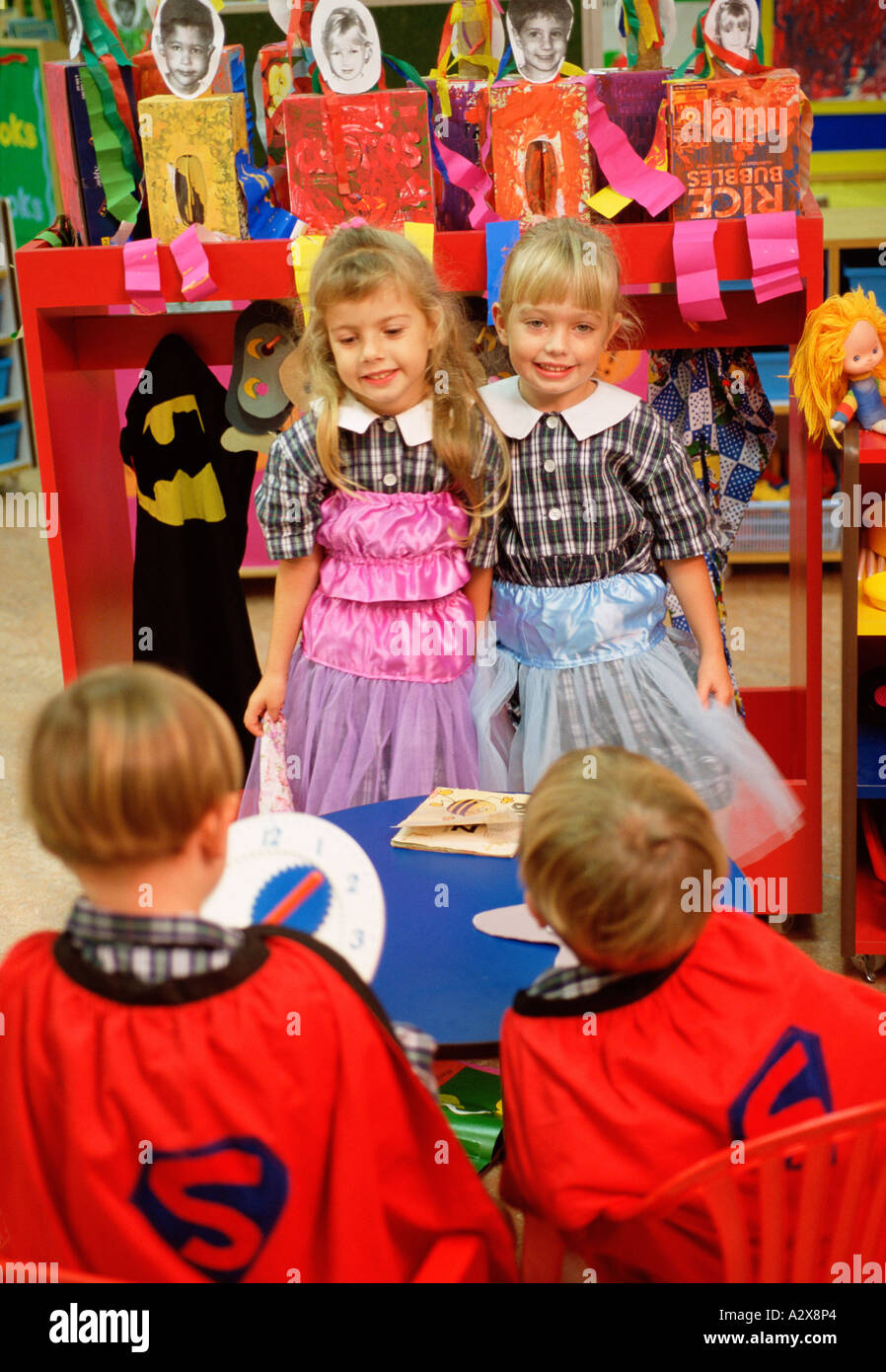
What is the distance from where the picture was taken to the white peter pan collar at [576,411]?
7.16ft

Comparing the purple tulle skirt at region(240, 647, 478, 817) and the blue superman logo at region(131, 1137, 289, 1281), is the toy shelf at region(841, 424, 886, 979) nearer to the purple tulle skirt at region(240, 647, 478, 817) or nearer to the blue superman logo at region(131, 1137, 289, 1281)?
the purple tulle skirt at region(240, 647, 478, 817)

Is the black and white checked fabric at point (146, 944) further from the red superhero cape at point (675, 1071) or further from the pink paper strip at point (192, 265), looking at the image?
the pink paper strip at point (192, 265)

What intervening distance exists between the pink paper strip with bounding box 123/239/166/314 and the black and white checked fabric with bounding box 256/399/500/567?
0.40 metres

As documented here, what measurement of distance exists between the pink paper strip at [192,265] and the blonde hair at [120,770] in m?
1.44

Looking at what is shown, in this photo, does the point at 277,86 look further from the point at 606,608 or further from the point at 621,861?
the point at 621,861

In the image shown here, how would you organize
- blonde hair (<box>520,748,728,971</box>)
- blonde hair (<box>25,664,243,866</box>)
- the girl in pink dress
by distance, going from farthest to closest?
the girl in pink dress → blonde hair (<box>520,748,728,971</box>) → blonde hair (<box>25,664,243,866</box>)

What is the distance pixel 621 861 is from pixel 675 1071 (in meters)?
0.20

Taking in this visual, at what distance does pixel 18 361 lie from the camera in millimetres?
5781

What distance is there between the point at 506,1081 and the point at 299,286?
1.50 m

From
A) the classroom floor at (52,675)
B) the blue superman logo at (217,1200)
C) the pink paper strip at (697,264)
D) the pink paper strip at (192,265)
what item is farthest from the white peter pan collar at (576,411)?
the blue superman logo at (217,1200)

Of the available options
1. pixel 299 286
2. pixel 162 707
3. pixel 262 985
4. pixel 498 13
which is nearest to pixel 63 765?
pixel 162 707

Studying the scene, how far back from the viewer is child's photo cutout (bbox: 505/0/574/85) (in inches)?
88.9

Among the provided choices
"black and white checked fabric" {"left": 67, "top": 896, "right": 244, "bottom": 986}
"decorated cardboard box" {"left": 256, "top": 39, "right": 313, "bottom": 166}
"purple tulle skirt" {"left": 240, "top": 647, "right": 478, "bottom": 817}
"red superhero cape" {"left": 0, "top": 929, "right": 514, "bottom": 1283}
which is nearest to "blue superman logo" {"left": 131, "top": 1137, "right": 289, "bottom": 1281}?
"red superhero cape" {"left": 0, "top": 929, "right": 514, "bottom": 1283}

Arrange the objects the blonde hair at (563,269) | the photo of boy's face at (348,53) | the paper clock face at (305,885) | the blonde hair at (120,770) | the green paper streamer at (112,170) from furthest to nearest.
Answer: the green paper streamer at (112,170)
the photo of boy's face at (348,53)
the blonde hair at (563,269)
the paper clock face at (305,885)
the blonde hair at (120,770)
